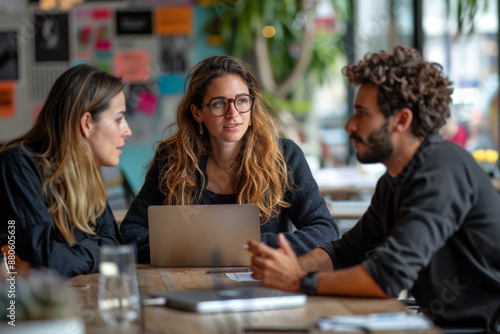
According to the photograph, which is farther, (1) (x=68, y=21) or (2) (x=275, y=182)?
(1) (x=68, y=21)

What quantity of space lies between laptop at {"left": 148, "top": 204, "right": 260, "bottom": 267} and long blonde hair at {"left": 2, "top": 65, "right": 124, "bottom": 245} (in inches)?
8.3

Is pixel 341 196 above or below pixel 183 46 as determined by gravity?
below

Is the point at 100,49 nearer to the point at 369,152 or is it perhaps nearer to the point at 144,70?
the point at 144,70

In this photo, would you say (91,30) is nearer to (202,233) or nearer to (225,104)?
(225,104)

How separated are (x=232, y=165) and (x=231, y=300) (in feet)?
3.56

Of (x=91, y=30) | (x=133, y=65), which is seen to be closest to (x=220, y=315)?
(x=133, y=65)

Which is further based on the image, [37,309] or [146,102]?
[146,102]

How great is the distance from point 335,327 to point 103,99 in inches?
44.8

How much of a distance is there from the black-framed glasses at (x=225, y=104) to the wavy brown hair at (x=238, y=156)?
90 mm

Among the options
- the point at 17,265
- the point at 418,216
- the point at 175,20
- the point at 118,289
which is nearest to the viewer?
the point at 118,289

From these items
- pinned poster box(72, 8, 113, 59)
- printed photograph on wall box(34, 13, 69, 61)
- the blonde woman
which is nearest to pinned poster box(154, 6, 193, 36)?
pinned poster box(72, 8, 113, 59)

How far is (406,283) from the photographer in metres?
1.38

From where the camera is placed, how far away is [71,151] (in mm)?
1855

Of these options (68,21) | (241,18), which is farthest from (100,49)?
(241,18)
